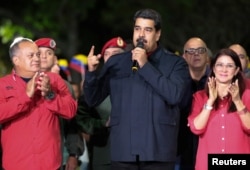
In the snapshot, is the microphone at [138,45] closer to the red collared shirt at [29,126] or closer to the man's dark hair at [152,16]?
the man's dark hair at [152,16]

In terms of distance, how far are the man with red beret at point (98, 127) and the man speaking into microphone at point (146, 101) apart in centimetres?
111

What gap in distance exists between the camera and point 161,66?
6.79 meters

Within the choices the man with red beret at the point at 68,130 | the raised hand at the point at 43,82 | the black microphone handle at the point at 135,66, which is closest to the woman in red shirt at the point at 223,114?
the black microphone handle at the point at 135,66

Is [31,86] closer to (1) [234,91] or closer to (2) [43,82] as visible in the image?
(2) [43,82]

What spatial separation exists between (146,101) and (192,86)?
4.06 ft

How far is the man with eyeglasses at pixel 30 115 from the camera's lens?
6.82 m

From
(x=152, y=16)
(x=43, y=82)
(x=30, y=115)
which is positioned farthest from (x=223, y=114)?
(x=30, y=115)

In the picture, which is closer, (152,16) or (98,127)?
(152,16)

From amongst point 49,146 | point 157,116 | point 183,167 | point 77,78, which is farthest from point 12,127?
point 77,78

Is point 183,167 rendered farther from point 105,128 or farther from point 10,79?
point 10,79

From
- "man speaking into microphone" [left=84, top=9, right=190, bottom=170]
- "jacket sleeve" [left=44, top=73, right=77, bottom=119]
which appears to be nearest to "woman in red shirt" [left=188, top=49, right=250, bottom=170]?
"man speaking into microphone" [left=84, top=9, right=190, bottom=170]

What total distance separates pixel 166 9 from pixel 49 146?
1327 cm

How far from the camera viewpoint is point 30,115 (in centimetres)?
697

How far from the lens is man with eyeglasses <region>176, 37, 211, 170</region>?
770cm
